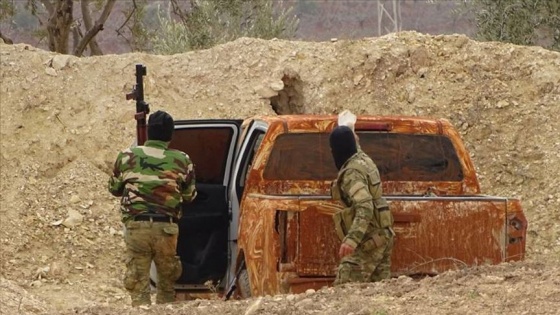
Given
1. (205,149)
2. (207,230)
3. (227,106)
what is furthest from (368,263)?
(227,106)

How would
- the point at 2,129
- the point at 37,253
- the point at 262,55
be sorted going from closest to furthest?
the point at 37,253
the point at 2,129
the point at 262,55

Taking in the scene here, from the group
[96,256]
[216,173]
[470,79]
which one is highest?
[470,79]

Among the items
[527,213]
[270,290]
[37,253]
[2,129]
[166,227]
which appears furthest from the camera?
[2,129]

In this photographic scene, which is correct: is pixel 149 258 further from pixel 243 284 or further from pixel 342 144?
pixel 342 144

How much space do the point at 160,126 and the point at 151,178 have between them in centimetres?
37

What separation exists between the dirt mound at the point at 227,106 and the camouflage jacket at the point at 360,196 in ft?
16.2

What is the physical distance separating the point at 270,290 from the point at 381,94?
7978mm

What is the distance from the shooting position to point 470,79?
49.6 ft

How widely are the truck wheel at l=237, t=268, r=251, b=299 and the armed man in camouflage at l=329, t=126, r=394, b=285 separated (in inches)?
37.6

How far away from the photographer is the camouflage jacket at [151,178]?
8.34m

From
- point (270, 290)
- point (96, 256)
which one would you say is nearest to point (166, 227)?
point (270, 290)

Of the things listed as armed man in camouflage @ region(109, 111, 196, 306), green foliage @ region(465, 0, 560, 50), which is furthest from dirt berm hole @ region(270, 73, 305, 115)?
armed man in camouflage @ region(109, 111, 196, 306)

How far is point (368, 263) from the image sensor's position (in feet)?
24.5

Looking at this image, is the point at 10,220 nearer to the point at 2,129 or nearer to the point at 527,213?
the point at 2,129
